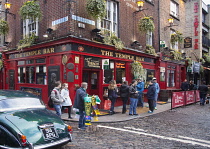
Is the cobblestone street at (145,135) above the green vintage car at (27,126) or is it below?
below

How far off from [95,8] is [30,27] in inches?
207

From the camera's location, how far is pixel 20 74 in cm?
1405

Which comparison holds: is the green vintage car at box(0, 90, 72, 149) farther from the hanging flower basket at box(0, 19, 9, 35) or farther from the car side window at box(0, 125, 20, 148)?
the hanging flower basket at box(0, 19, 9, 35)

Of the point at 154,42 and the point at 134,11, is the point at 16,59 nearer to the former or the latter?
the point at 134,11

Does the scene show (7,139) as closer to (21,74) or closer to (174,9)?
(21,74)

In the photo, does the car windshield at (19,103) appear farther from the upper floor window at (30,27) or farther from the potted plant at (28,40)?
the upper floor window at (30,27)

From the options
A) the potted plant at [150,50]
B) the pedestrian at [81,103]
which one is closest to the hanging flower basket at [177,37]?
the potted plant at [150,50]

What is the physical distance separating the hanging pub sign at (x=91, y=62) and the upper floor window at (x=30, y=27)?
4175mm

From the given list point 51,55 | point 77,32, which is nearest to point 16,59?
point 51,55

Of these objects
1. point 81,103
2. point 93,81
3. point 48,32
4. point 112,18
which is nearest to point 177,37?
point 112,18

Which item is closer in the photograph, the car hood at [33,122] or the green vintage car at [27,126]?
the green vintage car at [27,126]

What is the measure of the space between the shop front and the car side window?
16.5 ft

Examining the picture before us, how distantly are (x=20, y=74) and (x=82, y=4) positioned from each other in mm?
6751

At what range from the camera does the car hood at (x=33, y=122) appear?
14.5ft
